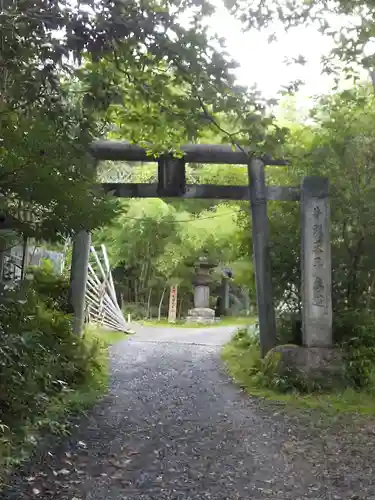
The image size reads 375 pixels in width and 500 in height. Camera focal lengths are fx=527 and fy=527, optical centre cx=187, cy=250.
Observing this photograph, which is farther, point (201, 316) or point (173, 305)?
point (173, 305)

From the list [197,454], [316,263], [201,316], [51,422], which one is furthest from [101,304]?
[197,454]

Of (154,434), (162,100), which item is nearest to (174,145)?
(162,100)

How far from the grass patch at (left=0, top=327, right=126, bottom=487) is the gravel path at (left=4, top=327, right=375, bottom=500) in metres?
0.15

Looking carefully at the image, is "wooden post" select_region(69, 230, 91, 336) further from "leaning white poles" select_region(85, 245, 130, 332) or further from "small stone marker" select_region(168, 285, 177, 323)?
"small stone marker" select_region(168, 285, 177, 323)

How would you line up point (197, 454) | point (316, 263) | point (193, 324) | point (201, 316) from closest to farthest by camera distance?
point (197, 454), point (316, 263), point (193, 324), point (201, 316)

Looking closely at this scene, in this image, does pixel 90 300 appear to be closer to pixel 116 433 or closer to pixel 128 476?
pixel 116 433

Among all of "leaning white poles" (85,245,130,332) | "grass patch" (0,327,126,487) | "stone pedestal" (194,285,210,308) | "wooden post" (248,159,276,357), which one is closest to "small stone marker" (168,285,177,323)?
"stone pedestal" (194,285,210,308)

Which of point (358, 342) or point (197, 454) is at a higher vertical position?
point (358, 342)

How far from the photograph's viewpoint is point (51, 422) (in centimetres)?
493

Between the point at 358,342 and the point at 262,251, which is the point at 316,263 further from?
the point at 358,342

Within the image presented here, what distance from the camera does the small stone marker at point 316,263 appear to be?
7863mm

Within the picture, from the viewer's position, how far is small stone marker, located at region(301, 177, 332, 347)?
7863 millimetres

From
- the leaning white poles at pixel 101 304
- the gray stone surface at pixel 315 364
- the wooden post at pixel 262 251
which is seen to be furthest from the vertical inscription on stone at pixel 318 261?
the leaning white poles at pixel 101 304

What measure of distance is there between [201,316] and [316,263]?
1236 cm
